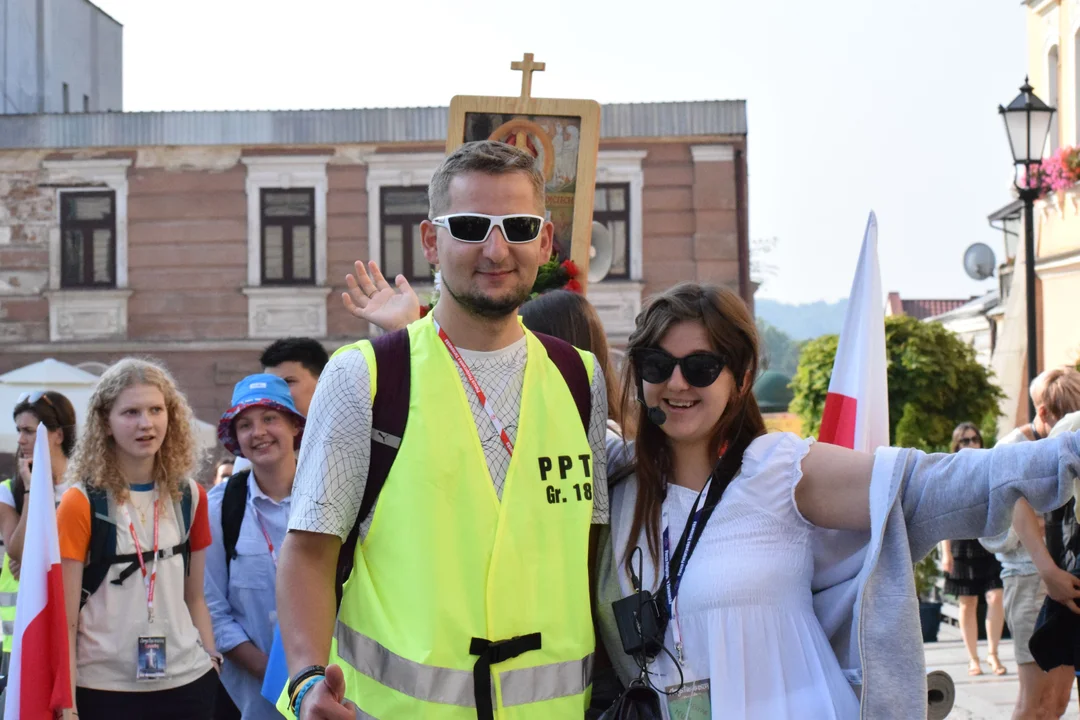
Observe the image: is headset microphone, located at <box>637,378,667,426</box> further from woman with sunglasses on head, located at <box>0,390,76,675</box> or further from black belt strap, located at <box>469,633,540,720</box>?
woman with sunglasses on head, located at <box>0,390,76,675</box>

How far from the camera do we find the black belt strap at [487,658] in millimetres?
2988

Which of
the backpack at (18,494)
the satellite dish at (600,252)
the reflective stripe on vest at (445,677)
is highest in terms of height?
the satellite dish at (600,252)

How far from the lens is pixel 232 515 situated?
17.6 ft

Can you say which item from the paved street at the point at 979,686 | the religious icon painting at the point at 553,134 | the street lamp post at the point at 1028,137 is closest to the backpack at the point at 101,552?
the religious icon painting at the point at 553,134

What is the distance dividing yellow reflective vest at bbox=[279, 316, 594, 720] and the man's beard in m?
0.13

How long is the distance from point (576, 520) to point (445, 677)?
0.47 m

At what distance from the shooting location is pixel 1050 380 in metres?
7.00

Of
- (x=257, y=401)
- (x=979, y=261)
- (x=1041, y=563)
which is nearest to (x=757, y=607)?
(x=257, y=401)

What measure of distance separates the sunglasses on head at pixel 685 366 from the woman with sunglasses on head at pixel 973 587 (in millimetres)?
7800

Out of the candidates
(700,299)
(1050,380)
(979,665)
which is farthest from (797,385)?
(700,299)

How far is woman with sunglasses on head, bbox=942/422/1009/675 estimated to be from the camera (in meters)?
10.5

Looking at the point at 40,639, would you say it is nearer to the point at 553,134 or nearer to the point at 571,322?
the point at 571,322

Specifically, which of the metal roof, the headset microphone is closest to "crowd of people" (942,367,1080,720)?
the headset microphone

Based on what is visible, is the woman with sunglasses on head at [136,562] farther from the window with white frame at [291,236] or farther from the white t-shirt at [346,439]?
the window with white frame at [291,236]
